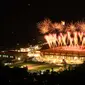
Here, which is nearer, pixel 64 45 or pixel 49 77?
pixel 49 77

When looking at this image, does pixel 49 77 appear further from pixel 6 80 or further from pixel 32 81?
pixel 6 80

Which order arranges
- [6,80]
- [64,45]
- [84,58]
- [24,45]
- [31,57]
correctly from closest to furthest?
1. [6,80]
2. [84,58]
3. [31,57]
4. [64,45]
5. [24,45]

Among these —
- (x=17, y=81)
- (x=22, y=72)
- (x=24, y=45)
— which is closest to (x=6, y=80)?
(x=17, y=81)

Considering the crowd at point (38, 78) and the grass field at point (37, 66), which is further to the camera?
the grass field at point (37, 66)

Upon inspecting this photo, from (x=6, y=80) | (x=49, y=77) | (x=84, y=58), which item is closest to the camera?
(x=6, y=80)

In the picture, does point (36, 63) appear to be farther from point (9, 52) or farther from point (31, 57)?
point (9, 52)

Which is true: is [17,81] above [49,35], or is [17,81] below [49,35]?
below

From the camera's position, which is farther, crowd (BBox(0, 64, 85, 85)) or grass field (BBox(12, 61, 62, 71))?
grass field (BBox(12, 61, 62, 71))

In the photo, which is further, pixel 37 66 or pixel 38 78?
pixel 37 66

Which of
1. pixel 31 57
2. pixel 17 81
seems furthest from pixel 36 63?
pixel 17 81
